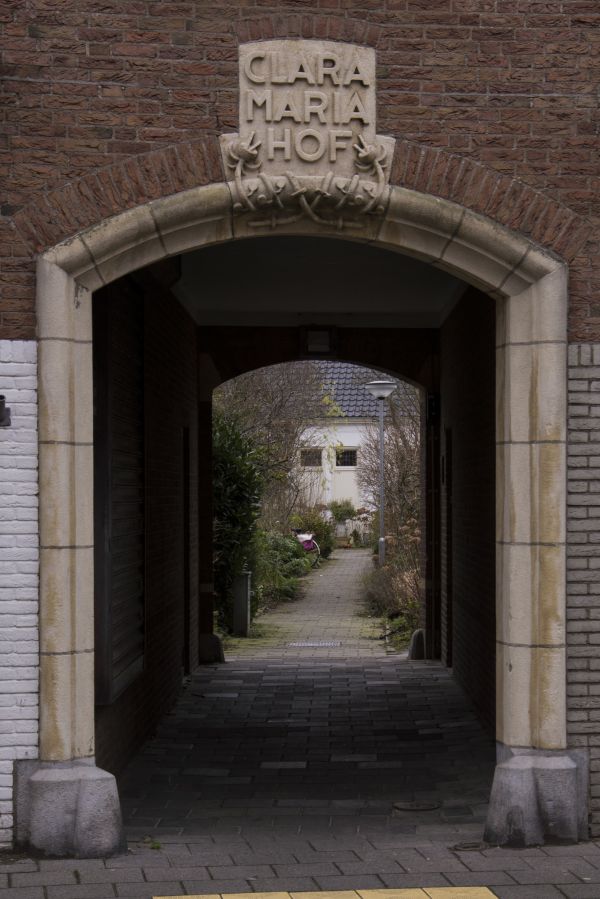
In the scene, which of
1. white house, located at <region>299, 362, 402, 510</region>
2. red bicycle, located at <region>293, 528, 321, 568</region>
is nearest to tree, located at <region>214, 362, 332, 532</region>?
red bicycle, located at <region>293, 528, 321, 568</region>

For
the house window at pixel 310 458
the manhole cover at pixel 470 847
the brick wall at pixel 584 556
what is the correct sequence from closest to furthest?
the manhole cover at pixel 470 847, the brick wall at pixel 584 556, the house window at pixel 310 458

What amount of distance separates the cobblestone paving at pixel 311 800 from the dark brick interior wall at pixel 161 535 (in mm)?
295

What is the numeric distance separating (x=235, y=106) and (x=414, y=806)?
4171 millimetres

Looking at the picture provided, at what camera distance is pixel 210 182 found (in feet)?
20.5

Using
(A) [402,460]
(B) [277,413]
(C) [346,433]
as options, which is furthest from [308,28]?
(C) [346,433]

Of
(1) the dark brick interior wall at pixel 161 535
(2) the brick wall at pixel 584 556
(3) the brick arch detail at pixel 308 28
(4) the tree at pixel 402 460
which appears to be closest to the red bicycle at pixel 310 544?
(4) the tree at pixel 402 460

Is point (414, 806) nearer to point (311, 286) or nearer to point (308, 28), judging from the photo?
point (308, 28)

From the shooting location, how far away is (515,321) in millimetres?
6438

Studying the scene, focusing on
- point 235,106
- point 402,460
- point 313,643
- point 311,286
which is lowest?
point 313,643

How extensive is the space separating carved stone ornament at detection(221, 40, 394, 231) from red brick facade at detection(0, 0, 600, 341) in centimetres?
8

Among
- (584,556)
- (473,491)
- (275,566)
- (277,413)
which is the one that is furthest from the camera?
(277,413)

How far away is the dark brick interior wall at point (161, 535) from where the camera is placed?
830 cm

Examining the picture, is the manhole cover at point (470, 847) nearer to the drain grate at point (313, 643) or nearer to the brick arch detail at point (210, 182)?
the brick arch detail at point (210, 182)

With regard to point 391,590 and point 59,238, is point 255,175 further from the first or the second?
point 391,590
